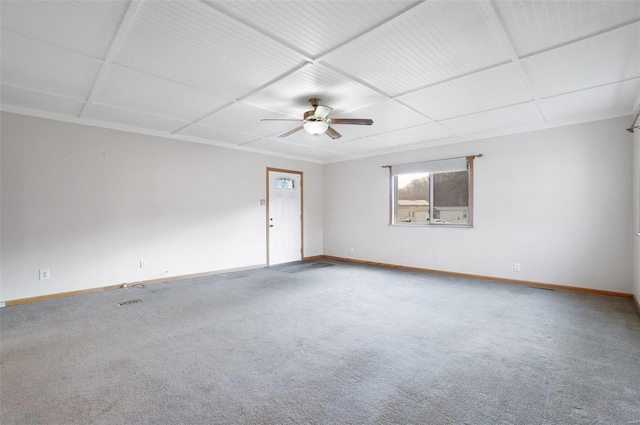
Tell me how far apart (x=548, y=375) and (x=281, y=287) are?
338 cm

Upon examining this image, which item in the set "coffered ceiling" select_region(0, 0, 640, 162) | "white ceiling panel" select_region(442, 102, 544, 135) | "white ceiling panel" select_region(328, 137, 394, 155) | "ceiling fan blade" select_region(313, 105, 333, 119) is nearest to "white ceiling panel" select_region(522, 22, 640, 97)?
"coffered ceiling" select_region(0, 0, 640, 162)

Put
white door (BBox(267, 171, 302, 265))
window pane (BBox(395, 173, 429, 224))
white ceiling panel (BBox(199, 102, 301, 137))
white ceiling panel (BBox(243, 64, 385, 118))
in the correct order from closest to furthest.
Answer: white ceiling panel (BBox(243, 64, 385, 118))
white ceiling panel (BBox(199, 102, 301, 137))
window pane (BBox(395, 173, 429, 224))
white door (BBox(267, 171, 302, 265))

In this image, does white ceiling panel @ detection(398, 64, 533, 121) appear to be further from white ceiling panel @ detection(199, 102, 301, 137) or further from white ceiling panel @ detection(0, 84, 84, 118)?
white ceiling panel @ detection(0, 84, 84, 118)

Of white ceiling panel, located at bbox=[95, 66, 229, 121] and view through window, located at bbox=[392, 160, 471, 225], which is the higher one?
white ceiling panel, located at bbox=[95, 66, 229, 121]

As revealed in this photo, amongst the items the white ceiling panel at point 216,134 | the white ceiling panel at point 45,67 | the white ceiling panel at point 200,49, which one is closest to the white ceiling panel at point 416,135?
the white ceiling panel at point 216,134

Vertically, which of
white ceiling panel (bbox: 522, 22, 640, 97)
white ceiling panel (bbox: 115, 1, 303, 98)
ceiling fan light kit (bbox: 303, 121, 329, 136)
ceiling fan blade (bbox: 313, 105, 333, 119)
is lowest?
ceiling fan light kit (bbox: 303, 121, 329, 136)

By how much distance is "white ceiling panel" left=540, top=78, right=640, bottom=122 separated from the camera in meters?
3.22

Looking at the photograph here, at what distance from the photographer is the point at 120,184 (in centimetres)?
460

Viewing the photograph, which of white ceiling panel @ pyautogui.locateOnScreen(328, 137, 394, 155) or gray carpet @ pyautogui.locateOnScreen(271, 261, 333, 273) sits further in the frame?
gray carpet @ pyautogui.locateOnScreen(271, 261, 333, 273)

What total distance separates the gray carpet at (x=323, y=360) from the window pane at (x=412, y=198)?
7.30 ft

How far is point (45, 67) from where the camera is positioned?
272 cm

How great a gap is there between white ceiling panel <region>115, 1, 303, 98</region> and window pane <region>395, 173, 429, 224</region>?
4023mm

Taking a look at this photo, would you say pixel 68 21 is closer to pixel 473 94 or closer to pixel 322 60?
pixel 322 60

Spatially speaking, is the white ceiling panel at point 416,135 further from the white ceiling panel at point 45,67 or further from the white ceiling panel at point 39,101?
the white ceiling panel at point 39,101
